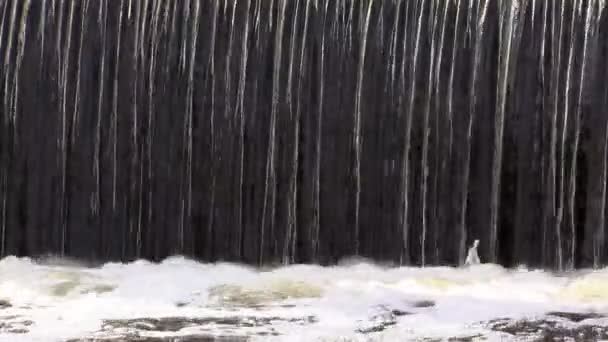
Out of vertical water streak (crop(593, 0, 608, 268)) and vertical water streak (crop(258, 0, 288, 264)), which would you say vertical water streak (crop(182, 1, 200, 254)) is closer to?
vertical water streak (crop(258, 0, 288, 264))

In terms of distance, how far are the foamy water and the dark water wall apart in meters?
0.35

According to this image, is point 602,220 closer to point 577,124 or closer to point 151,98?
point 577,124

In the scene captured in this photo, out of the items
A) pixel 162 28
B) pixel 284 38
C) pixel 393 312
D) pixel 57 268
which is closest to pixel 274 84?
pixel 284 38

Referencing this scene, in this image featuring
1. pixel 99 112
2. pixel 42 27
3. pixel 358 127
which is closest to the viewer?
pixel 358 127

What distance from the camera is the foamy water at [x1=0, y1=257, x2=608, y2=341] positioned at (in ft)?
20.5

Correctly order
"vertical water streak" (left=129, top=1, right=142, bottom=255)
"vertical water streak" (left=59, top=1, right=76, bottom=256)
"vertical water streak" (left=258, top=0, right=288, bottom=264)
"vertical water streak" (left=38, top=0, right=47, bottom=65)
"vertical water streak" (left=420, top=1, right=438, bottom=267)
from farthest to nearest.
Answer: "vertical water streak" (left=38, top=0, right=47, bottom=65) → "vertical water streak" (left=59, top=1, right=76, bottom=256) → "vertical water streak" (left=129, top=1, right=142, bottom=255) → "vertical water streak" (left=258, top=0, right=288, bottom=264) → "vertical water streak" (left=420, top=1, right=438, bottom=267)

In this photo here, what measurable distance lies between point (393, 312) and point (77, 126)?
367 centimetres

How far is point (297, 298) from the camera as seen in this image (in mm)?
7156

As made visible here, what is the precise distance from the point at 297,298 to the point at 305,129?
199 centimetres

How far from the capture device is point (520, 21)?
845cm

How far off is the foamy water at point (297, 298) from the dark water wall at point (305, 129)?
348 millimetres

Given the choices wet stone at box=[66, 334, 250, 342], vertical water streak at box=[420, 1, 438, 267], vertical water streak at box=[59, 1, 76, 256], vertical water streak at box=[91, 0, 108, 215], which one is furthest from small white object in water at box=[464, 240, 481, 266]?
vertical water streak at box=[59, 1, 76, 256]

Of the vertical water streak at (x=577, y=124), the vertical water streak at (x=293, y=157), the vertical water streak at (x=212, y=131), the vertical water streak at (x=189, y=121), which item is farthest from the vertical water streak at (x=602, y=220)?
the vertical water streak at (x=189, y=121)

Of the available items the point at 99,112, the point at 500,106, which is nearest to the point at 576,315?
the point at 500,106
